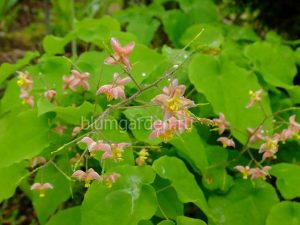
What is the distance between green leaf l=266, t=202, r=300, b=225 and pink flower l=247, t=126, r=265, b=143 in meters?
0.19

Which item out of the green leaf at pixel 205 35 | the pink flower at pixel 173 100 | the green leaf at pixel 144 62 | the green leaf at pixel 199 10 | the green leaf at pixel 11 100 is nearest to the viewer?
the pink flower at pixel 173 100

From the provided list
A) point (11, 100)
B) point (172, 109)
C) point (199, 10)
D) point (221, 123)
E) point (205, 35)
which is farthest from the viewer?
point (199, 10)

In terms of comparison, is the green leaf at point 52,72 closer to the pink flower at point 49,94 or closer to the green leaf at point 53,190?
the pink flower at point 49,94

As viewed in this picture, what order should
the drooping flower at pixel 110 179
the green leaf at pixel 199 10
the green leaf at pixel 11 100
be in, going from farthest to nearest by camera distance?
the green leaf at pixel 199 10, the green leaf at pixel 11 100, the drooping flower at pixel 110 179

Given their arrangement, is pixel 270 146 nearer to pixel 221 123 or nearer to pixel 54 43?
pixel 221 123

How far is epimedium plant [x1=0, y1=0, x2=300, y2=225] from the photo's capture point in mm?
1107

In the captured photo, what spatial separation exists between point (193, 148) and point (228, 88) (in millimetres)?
249

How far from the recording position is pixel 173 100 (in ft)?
3.11

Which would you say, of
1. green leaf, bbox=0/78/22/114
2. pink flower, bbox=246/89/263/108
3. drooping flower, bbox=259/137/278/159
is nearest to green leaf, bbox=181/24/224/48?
pink flower, bbox=246/89/263/108

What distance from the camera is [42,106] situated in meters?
1.25

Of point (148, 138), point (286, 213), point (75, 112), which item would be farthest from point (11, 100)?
point (286, 213)

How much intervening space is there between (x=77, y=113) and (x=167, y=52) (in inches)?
18.7

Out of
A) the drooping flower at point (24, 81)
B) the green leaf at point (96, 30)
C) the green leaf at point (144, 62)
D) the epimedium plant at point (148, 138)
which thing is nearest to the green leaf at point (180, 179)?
the epimedium plant at point (148, 138)

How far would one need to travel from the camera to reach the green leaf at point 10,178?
1.28m
